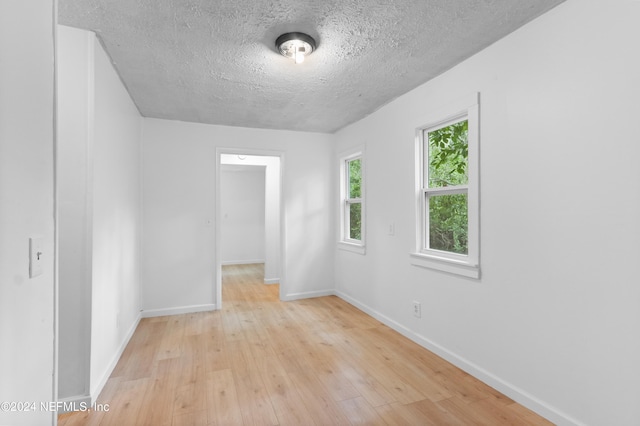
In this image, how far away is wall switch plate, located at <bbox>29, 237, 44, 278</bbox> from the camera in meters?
1.01

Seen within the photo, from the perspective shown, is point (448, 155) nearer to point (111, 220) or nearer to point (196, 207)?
point (111, 220)

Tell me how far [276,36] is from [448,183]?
69.2 inches

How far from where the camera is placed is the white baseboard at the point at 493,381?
176 cm

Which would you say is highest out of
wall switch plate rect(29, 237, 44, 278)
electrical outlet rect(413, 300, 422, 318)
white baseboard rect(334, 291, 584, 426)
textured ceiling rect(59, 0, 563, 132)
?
textured ceiling rect(59, 0, 563, 132)

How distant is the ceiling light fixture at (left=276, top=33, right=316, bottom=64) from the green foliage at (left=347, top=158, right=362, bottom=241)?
6.92 feet

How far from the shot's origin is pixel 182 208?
3.84m

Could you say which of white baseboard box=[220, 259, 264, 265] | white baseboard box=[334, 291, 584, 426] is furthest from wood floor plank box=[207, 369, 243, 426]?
white baseboard box=[220, 259, 264, 265]

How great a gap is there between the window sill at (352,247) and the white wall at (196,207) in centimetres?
36

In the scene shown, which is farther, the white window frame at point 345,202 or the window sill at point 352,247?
the white window frame at point 345,202

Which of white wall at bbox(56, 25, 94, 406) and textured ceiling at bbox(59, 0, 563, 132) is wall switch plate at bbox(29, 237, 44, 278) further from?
textured ceiling at bbox(59, 0, 563, 132)

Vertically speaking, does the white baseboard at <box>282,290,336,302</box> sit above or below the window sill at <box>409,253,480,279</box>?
below

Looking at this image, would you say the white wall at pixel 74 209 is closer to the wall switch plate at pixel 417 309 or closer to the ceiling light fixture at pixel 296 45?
the ceiling light fixture at pixel 296 45

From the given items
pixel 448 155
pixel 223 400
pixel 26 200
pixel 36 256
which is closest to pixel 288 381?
pixel 223 400

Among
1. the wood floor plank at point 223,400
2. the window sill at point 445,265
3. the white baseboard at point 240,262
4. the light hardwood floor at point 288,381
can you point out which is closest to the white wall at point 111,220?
the light hardwood floor at point 288,381
